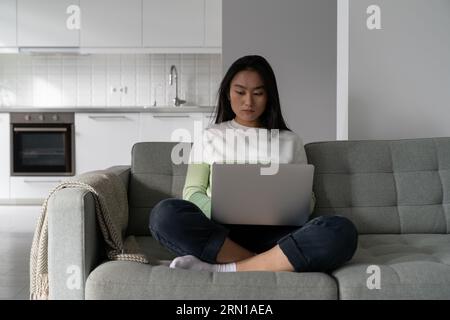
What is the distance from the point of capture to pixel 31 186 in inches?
202

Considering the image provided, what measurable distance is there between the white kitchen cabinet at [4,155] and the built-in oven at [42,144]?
0.17 feet

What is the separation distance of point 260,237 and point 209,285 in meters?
0.39

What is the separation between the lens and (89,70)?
5621mm

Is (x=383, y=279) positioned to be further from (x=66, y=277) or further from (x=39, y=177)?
(x=39, y=177)

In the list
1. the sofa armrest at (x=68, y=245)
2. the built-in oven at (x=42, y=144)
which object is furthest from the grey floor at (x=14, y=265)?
the built-in oven at (x=42, y=144)

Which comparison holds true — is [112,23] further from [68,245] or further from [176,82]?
[68,245]

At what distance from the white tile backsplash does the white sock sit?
4.05 meters

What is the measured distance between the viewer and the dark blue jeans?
1577 mm

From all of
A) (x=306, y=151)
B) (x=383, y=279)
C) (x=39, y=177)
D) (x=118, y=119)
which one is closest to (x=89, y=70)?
(x=118, y=119)

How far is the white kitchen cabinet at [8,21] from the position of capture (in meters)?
5.29

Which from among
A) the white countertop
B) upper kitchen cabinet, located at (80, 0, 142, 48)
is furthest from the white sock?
upper kitchen cabinet, located at (80, 0, 142, 48)

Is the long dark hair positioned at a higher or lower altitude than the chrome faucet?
lower

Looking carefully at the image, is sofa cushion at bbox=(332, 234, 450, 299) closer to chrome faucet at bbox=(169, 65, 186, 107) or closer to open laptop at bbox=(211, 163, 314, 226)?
open laptop at bbox=(211, 163, 314, 226)

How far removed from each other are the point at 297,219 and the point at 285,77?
86.8 inches
